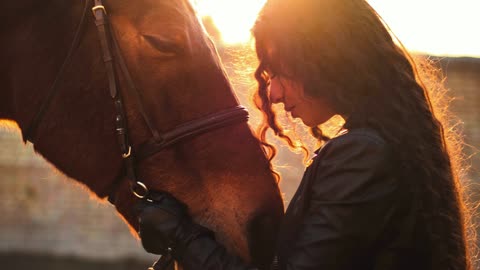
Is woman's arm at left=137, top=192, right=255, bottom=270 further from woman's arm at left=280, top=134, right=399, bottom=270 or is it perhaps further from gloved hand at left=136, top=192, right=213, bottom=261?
woman's arm at left=280, top=134, right=399, bottom=270

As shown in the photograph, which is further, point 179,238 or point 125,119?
point 125,119

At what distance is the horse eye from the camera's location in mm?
2211

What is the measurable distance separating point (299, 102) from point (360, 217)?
20.8 inches

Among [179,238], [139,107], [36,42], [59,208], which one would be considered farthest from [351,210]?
[59,208]

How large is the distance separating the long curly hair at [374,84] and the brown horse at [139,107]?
0.29 m

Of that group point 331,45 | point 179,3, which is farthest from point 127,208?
point 331,45

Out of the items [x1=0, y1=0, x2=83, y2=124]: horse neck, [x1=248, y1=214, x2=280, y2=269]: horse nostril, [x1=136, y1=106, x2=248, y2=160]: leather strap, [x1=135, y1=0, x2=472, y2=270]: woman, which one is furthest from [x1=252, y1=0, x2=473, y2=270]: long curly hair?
[x1=0, y1=0, x2=83, y2=124]: horse neck

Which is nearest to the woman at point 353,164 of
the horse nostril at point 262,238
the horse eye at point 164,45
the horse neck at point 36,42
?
the horse nostril at point 262,238

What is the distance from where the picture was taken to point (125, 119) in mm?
2211

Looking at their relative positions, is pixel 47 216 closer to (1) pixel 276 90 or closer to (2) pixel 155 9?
(2) pixel 155 9

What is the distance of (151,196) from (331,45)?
0.78 metres

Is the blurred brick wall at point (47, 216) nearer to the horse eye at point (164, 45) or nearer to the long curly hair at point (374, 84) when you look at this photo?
the horse eye at point (164, 45)

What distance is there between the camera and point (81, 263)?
9289 millimetres

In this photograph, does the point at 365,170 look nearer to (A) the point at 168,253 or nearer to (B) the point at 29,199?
(A) the point at 168,253
